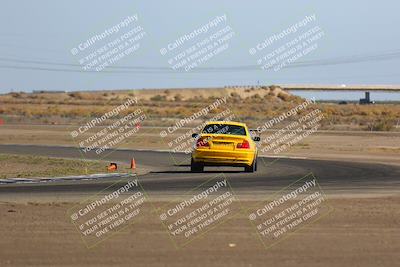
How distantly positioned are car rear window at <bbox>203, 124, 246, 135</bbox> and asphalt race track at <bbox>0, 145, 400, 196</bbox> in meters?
1.09

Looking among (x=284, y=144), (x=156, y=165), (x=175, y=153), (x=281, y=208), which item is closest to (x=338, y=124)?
(x=284, y=144)

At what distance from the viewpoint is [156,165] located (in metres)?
30.8

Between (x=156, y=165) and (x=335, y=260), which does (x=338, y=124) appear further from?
(x=335, y=260)

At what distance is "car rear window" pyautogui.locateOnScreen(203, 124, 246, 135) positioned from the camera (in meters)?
26.6

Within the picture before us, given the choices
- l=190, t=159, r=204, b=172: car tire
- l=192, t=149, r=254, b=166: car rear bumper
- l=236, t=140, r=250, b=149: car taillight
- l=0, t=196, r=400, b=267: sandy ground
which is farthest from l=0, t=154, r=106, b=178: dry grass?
l=0, t=196, r=400, b=267: sandy ground

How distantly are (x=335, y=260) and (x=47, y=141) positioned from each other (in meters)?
43.0

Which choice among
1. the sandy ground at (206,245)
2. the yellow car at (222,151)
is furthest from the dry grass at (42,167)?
the sandy ground at (206,245)

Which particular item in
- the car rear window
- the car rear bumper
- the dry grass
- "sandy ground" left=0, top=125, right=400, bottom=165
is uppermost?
the dry grass

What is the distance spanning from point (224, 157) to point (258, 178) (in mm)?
2260

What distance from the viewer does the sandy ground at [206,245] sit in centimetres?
1037

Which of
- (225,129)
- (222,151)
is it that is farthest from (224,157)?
(225,129)

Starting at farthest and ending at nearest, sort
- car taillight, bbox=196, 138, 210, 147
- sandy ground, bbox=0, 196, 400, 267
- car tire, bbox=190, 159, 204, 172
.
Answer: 1. car tire, bbox=190, 159, 204, 172
2. car taillight, bbox=196, 138, 210, 147
3. sandy ground, bbox=0, 196, 400, 267

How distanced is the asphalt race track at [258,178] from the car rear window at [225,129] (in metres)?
1.09

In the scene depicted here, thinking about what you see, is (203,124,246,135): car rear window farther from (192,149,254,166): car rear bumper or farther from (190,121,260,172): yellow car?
(192,149,254,166): car rear bumper
